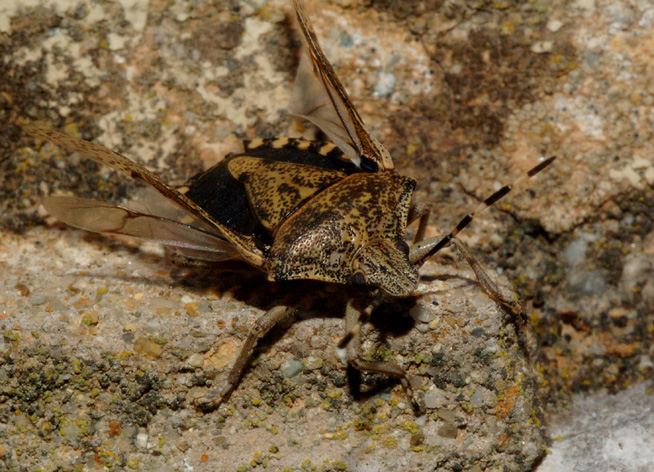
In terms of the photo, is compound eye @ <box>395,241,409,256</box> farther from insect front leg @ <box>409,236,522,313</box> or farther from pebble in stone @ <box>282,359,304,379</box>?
pebble in stone @ <box>282,359,304,379</box>

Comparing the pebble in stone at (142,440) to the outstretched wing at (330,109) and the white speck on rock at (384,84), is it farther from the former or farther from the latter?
the white speck on rock at (384,84)

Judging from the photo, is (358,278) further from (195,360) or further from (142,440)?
(142,440)

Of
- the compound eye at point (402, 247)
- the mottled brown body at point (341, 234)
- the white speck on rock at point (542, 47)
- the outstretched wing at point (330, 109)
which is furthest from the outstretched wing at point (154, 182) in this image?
the white speck on rock at point (542, 47)

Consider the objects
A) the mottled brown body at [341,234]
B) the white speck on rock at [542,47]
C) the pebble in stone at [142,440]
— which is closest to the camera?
the mottled brown body at [341,234]

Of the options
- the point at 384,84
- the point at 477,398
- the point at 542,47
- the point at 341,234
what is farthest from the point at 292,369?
the point at 542,47

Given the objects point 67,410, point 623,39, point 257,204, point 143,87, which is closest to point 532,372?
point 257,204

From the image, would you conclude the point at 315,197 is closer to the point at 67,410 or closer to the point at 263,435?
the point at 263,435

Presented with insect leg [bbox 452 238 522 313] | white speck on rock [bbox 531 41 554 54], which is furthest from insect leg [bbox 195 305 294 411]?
white speck on rock [bbox 531 41 554 54]
